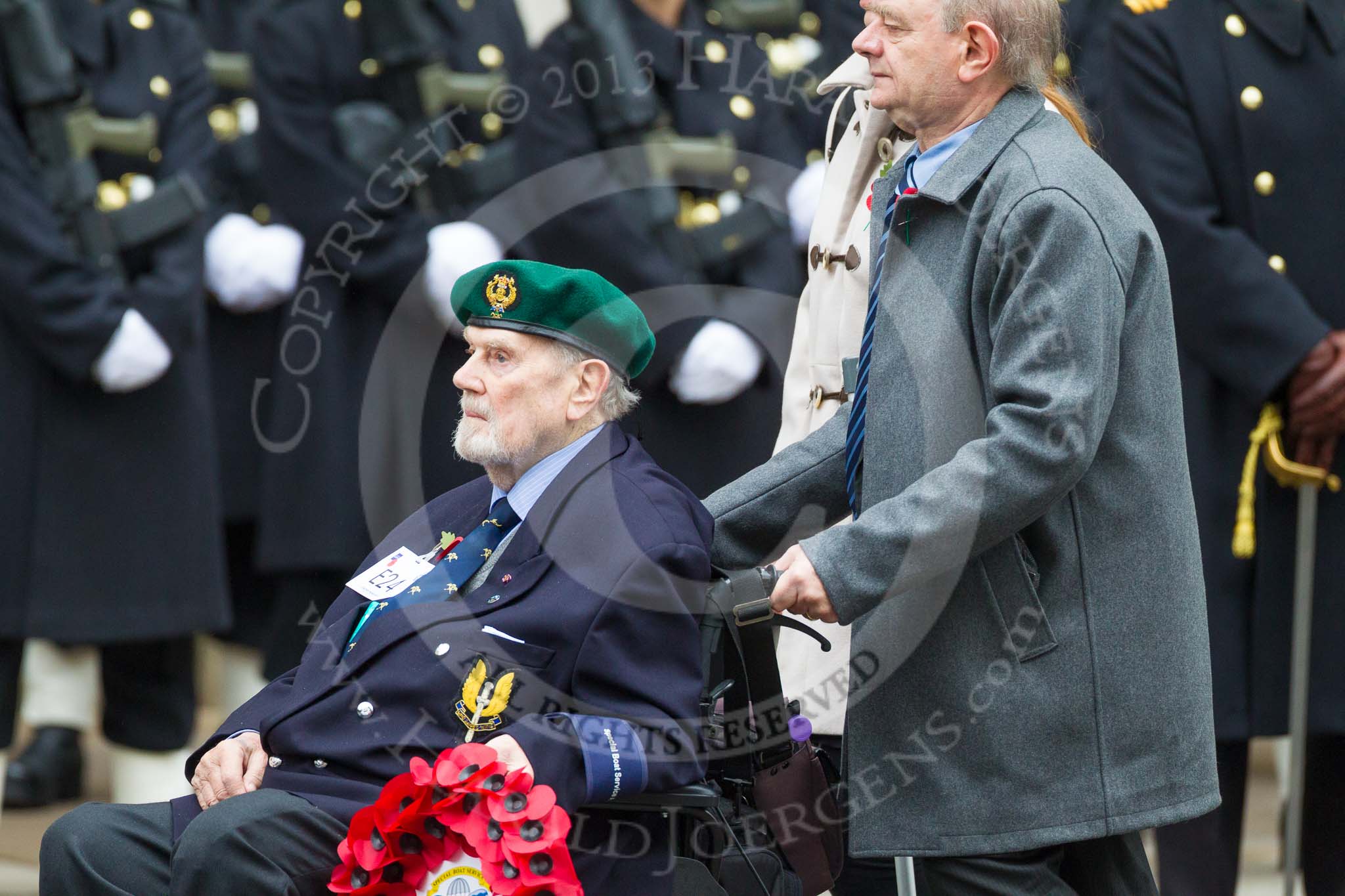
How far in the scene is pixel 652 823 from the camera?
2631 millimetres

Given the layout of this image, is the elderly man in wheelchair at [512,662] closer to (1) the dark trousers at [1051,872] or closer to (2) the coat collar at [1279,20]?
(1) the dark trousers at [1051,872]

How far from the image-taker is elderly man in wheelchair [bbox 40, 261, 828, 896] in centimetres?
257

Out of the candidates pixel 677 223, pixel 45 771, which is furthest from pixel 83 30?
pixel 45 771

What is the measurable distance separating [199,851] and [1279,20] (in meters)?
2.69

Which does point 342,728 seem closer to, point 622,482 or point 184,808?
point 184,808

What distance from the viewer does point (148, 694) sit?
14.9 ft

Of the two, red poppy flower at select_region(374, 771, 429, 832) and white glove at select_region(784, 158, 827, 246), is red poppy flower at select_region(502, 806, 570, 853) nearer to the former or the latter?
red poppy flower at select_region(374, 771, 429, 832)

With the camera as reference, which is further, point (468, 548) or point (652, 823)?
point (468, 548)

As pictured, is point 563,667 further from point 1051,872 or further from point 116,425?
point 116,425

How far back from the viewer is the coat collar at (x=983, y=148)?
256cm

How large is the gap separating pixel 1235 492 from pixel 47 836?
7.89 feet

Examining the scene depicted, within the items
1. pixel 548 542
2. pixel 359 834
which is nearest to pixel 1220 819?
pixel 548 542

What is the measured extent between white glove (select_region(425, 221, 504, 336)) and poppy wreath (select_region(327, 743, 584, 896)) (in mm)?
2142

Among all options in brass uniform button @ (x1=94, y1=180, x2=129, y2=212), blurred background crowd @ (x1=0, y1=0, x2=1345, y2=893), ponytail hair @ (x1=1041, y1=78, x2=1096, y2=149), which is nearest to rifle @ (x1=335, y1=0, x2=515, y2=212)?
blurred background crowd @ (x1=0, y1=0, x2=1345, y2=893)
